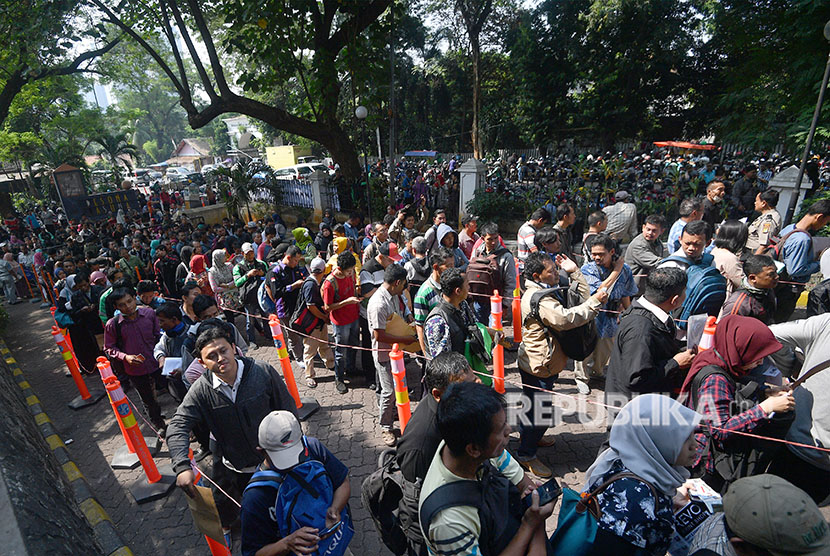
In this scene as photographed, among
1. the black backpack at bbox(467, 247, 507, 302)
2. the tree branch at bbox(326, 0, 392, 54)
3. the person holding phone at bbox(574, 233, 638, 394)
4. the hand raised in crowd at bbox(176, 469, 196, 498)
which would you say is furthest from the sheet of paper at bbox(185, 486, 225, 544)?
the tree branch at bbox(326, 0, 392, 54)

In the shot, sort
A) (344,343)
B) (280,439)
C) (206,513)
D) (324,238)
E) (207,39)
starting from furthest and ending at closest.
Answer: (207,39) → (324,238) → (344,343) → (206,513) → (280,439)

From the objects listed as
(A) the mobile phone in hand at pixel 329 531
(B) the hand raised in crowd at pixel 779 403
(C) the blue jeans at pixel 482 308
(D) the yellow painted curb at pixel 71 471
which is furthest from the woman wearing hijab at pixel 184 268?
(B) the hand raised in crowd at pixel 779 403

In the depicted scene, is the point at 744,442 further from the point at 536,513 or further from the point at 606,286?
the point at 606,286

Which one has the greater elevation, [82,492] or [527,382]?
[527,382]

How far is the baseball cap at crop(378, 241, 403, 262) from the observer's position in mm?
6250

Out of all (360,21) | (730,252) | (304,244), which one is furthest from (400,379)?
(360,21)

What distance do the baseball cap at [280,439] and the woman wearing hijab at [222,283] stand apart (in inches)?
217

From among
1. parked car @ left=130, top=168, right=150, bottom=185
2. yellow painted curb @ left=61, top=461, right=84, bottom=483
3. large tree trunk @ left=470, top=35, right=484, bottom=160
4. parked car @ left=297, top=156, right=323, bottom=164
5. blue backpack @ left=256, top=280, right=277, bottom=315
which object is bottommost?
yellow painted curb @ left=61, top=461, right=84, bottom=483

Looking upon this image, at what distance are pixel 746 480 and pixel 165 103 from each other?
10782cm

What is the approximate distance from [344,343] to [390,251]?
70.0 inches

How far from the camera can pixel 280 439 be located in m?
2.12

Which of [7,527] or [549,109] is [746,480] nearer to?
[7,527]

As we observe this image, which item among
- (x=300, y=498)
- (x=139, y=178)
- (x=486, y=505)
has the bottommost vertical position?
(x=300, y=498)

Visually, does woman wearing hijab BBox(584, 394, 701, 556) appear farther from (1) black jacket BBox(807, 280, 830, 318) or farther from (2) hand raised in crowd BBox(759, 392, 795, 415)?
(1) black jacket BBox(807, 280, 830, 318)
